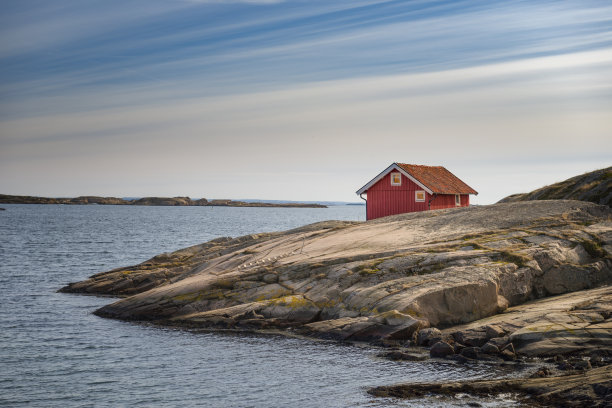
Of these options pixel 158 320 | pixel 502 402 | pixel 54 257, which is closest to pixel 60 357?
pixel 158 320

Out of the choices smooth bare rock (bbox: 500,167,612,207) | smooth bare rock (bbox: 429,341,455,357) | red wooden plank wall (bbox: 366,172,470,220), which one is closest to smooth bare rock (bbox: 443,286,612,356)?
smooth bare rock (bbox: 429,341,455,357)

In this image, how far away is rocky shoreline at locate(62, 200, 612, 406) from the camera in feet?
72.2

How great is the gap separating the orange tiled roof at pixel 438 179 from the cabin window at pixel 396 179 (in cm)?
98

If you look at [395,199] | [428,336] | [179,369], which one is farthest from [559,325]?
[395,199]

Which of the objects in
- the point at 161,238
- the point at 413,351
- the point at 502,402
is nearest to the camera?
the point at 502,402

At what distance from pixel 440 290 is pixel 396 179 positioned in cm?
2456

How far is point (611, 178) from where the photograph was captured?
37969mm

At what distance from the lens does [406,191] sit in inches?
1940

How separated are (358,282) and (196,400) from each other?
1201 centimetres

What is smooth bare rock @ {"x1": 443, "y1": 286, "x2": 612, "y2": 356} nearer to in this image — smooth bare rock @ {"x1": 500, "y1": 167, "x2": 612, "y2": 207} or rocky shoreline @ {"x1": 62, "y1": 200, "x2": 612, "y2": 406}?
rocky shoreline @ {"x1": 62, "y1": 200, "x2": 612, "y2": 406}

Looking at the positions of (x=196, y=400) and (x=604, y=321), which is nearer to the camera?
(x=196, y=400)

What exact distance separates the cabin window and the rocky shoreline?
11873 mm

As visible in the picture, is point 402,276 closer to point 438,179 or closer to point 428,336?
point 428,336

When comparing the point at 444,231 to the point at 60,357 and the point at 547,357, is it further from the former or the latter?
the point at 60,357
